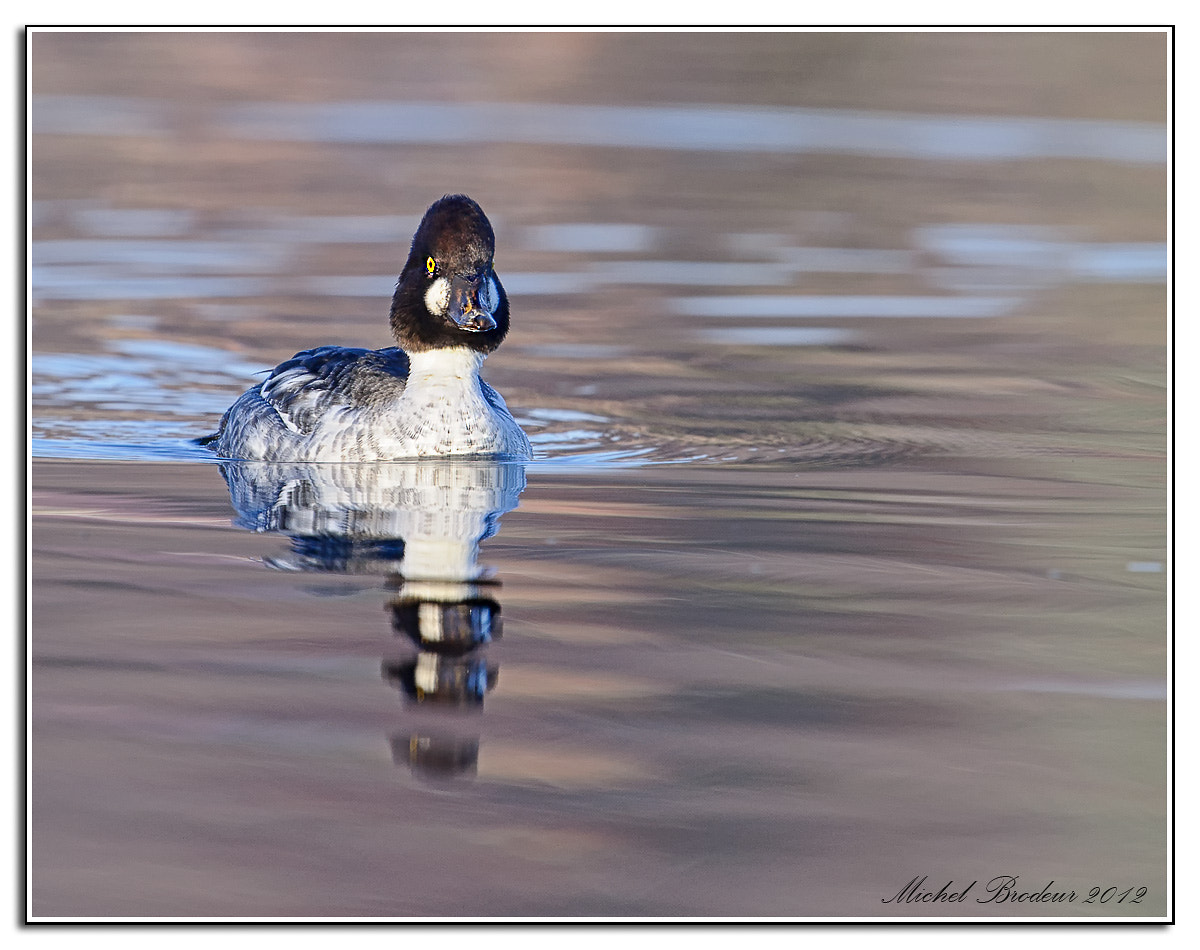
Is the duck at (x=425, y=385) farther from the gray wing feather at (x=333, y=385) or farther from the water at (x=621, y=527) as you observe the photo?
the water at (x=621, y=527)

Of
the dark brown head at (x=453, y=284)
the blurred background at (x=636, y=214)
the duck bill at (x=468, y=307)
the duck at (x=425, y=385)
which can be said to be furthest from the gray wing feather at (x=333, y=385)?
the blurred background at (x=636, y=214)

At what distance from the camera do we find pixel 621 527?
8820 millimetres

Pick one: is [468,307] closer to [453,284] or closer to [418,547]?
[453,284]

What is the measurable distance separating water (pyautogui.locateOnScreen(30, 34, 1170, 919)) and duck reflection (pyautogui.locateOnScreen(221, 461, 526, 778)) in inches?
1.3

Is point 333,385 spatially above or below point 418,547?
above

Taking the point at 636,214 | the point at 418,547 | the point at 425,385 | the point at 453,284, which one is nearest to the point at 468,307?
the point at 453,284

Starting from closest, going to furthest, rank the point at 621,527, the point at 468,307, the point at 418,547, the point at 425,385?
the point at 418,547 < the point at 621,527 < the point at 468,307 < the point at 425,385

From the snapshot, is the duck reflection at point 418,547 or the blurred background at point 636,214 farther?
the blurred background at point 636,214

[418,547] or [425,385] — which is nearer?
[418,547]

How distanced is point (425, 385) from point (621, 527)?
2111 millimetres

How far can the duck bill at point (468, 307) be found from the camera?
10141 millimetres

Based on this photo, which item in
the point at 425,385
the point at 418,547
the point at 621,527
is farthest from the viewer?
the point at 425,385

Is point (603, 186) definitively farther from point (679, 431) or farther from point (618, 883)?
point (618, 883)

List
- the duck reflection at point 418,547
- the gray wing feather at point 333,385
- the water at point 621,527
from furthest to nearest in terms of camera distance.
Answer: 1. the gray wing feather at point 333,385
2. the duck reflection at point 418,547
3. the water at point 621,527
